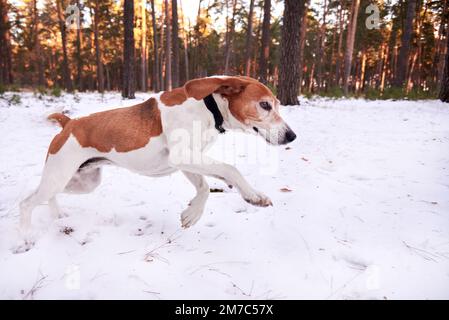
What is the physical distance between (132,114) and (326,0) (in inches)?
1238

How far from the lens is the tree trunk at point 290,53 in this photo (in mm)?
9429

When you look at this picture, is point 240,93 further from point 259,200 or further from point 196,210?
point 196,210

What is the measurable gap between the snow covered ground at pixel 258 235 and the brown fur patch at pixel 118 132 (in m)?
0.88

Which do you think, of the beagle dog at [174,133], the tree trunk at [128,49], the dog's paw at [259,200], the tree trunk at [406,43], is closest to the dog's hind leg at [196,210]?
the beagle dog at [174,133]

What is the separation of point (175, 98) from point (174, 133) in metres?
0.35

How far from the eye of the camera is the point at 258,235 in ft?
9.52

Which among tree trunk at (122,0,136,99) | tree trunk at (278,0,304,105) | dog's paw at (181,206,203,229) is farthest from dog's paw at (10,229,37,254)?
tree trunk at (122,0,136,99)

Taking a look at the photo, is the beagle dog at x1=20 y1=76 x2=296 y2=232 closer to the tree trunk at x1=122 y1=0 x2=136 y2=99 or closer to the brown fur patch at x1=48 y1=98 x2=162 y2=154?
the brown fur patch at x1=48 y1=98 x2=162 y2=154

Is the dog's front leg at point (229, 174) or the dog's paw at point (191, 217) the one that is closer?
the dog's front leg at point (229, 174)

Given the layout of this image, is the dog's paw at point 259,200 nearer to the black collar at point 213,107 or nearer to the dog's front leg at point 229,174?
the dog's front leg at point 229,174

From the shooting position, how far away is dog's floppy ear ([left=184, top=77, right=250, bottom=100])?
2607 mm

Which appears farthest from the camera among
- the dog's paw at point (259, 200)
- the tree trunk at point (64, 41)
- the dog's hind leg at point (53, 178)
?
the tree trunk at point (64, 41)

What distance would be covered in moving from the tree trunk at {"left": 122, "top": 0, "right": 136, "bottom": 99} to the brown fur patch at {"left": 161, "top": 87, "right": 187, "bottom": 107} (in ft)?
37.8

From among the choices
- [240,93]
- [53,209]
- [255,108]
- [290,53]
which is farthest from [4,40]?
[255,108]
